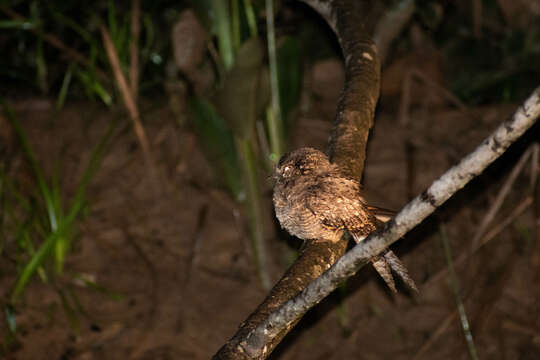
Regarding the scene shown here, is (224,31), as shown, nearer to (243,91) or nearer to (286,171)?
(243,91)

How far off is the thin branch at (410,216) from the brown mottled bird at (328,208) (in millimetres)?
455

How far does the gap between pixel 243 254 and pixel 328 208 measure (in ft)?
7.53

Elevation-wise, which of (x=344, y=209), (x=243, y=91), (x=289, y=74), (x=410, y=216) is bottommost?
(x=410, y=216)

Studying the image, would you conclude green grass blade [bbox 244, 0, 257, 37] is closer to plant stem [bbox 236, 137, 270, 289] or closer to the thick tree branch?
plant stem [bbox 236, 137, 270, 289]

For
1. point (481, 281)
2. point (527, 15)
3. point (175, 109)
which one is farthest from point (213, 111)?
point (527, 15)

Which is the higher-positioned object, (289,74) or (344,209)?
(289,74)

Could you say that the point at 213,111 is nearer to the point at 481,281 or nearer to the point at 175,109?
the point at 175,109

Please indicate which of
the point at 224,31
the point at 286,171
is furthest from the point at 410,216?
the point at 224,31

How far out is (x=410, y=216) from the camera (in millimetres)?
1166

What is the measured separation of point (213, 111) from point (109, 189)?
4.44ft

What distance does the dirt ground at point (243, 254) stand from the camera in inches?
134

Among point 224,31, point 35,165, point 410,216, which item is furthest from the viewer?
point 35,165

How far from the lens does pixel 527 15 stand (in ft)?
15.2

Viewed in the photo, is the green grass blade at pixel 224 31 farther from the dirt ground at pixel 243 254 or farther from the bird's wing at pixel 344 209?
the bird's wing at pixel 344 209
